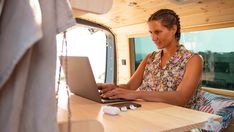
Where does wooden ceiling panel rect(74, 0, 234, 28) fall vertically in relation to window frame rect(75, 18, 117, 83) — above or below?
above

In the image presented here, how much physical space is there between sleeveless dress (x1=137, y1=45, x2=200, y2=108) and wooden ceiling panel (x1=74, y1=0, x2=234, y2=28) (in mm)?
639

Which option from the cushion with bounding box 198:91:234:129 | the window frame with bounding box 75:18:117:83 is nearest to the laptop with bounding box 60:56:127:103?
the cushion with bounding box 198:91:234:129

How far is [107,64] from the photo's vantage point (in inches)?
151

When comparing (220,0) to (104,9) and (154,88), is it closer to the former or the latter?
(154,88)

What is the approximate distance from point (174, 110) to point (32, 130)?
2.71ft

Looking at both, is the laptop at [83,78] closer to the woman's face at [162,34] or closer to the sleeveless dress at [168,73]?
the sleeveless dress at [168,73]

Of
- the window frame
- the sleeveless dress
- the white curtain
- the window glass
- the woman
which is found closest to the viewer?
the white curtain

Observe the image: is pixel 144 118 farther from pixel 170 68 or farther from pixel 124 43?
pixel 124 43

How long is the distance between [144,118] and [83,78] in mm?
455

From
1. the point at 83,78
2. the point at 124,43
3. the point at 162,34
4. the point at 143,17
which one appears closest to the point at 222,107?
the point at 162,34

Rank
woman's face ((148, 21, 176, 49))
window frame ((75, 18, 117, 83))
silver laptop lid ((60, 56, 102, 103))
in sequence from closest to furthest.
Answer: silver laptop lid ((60, 56, 102, 103)) < woman's face ((148, 21, 176, 49)) < window frame ((75, 18, 117, 83))

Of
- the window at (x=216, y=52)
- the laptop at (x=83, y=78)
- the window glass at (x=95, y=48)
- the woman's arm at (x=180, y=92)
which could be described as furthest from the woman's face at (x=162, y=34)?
the window glass at (x=95, y=48)

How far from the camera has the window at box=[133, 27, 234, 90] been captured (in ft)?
7.96

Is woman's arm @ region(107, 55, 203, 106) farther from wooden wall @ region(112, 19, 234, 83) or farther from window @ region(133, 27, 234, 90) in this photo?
wooden wall @ region(112, 19, 234, 83)
